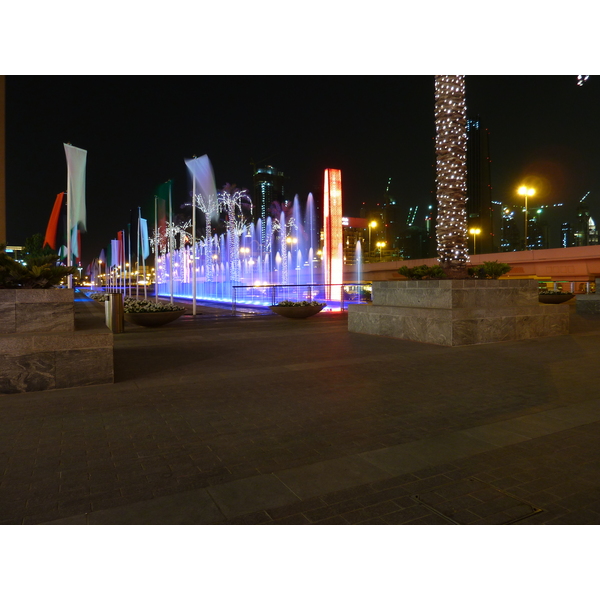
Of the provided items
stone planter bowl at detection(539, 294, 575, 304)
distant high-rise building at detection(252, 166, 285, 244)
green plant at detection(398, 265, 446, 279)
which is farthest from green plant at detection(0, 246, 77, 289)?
distant high-rise building at detection(252, 166, 285, 244)

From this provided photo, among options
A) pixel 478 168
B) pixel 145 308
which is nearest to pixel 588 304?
pixel 145 308

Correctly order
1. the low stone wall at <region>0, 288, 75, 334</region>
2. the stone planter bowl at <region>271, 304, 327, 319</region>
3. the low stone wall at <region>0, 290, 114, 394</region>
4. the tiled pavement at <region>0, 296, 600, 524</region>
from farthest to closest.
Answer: the stone planter bowl at <region>271, 304, 327, 319</region>
the low stone wall at <region>0, 288, 75, 334</region>
the low stone wall at <region>0, 290, 114, 394</region>
the tiled pavement at <region>0, 296, 600, 524</region>

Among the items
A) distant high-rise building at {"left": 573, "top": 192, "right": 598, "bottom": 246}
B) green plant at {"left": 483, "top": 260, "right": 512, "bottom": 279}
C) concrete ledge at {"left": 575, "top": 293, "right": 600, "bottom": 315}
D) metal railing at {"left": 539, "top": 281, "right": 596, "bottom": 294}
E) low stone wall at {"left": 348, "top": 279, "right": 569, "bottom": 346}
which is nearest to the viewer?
low stone wall at {"left": 348, "top": 279, "right": 569, "bottom": 346}

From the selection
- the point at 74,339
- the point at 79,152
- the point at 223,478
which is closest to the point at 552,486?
the point at 223,478

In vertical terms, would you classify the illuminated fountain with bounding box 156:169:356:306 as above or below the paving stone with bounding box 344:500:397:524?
above

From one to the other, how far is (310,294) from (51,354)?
20768 millimetres

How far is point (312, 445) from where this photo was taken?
14.0 feet

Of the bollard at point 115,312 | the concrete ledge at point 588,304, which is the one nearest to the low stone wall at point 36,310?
the bollard at point 115,312

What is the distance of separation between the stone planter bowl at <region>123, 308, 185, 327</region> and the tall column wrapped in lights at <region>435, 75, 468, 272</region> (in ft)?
28.3

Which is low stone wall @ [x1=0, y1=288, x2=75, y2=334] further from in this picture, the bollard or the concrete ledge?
the concrete ledge

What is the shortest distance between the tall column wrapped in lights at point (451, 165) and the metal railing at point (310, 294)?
9158 mm

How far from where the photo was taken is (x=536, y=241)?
149125 millimetres

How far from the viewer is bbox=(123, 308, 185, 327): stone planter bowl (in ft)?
48.0

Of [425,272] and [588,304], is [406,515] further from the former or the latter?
[588,304]
